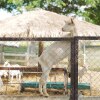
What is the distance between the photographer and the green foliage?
1641cm

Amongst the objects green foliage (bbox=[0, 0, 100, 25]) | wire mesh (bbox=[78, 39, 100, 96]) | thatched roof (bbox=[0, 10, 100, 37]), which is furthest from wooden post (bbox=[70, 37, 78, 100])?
green foliage (bbox=[0, 0, 100, 25])

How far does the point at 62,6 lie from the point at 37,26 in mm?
5124

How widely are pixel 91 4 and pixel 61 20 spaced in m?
5.31

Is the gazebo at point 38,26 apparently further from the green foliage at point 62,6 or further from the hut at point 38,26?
the green foliage at point 62,6

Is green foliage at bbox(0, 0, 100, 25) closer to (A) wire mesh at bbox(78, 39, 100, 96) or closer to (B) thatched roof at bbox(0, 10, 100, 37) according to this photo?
(A) wire mesh at bbox(78, 39, 100, 96)

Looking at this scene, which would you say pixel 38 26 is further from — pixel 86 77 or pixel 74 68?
pixel 74 68

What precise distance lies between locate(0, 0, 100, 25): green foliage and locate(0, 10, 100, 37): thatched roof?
377 cm

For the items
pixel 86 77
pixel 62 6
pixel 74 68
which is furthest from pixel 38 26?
pixel 74 68

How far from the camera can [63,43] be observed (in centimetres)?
618

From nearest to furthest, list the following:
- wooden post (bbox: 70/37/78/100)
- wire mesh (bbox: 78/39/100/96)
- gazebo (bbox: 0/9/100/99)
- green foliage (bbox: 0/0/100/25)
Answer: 1. wooden post (bbox: 70/37/78/100)
2. wire mesh (bbox: 78/39/100/96)
3. gazebo (bbox: 0/9/100/99)
4. green foliage (bbox: 0/0/100/25)

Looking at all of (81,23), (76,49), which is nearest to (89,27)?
(81,23)

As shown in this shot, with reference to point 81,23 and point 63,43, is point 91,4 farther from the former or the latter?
point 63,43

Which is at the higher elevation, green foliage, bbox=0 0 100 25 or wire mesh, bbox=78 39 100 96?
green foliage, bbox=0 0 100 25

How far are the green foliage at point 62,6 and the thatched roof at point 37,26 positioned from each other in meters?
3.77
